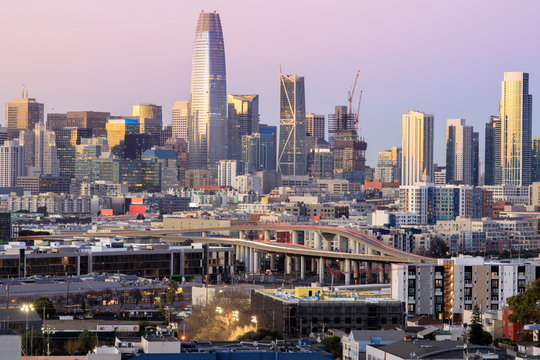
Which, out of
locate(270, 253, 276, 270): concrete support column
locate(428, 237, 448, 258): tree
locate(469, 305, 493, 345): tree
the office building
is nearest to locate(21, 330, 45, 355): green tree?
the office building

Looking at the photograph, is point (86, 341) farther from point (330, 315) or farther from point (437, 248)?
point (437, 248)

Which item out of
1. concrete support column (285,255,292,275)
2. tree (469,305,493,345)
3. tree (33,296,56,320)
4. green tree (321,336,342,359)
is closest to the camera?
green tree (321,336,342,359)

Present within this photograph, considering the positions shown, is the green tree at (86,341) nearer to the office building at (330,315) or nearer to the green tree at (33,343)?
the green tree at (33,343)

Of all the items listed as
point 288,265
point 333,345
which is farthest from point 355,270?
point 333,345

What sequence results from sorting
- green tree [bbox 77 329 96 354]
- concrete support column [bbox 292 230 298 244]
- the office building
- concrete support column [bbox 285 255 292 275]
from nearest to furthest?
green tree [bbox 77 329 96 354] → the office building → concrete support column [bbox 285 255 292 275] → concrete support column [bbox 292 230 298 244]

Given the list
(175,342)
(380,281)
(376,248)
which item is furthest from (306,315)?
(376,248)

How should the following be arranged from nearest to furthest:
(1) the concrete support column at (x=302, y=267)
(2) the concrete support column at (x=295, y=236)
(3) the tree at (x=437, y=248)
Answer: (1) the concrete support column at (x=302, y=267) < (3) the tree at (x=437, y=248) < (2) the concrete support column at (x=295, y=236)

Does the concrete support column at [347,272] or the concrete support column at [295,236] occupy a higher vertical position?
the concrete support column at [295,236]

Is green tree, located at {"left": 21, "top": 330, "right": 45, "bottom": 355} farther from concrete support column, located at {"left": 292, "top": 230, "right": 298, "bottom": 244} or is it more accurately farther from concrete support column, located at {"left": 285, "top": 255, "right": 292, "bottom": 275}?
concrete support column, located at {"left": 292, "top": 230, "right": 298, "bottom": 244}

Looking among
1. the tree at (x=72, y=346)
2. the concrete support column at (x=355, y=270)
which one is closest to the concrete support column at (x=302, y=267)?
the concrete support column at (x=355, y=270)
